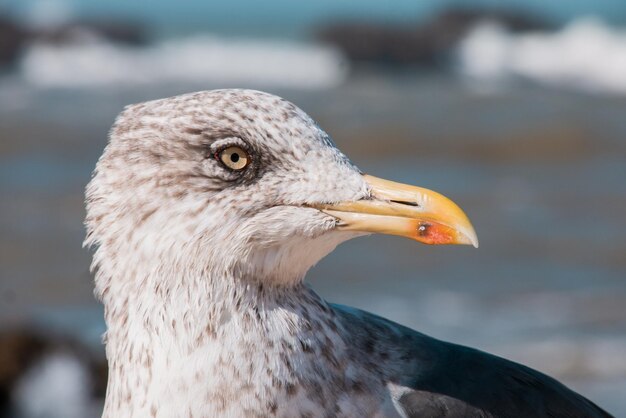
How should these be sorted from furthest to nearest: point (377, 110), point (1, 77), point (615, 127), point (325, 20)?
point (325, 20)
point (1, 77)
point (377, 110)
point (615, 127)

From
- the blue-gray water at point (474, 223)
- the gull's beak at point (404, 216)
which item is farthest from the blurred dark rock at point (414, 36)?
the gull's beak at point (404, 216)

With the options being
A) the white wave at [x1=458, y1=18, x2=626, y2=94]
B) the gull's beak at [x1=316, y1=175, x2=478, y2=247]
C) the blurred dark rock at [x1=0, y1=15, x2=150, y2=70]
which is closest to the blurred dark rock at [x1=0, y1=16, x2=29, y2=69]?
the blurred dark rock at [x1=0, y1=15, x2=150, y2=70]

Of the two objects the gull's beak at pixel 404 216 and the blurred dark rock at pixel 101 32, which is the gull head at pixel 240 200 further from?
the blurred dark rock at pixel 101 32

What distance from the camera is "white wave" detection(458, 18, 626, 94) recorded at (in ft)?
74.3

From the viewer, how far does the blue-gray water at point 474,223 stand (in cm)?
767

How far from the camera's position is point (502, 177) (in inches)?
513

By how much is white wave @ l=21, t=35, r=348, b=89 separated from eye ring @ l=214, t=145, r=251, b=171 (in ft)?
65.4

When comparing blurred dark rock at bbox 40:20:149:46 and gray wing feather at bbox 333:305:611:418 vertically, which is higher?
blurred dark rock at bbox 40:20:149:46

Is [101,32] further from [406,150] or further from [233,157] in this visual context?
[233,157]

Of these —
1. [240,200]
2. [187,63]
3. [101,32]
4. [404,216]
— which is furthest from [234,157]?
[101,32]

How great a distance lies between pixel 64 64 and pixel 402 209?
24.2 metres

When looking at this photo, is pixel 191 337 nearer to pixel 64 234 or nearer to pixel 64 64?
pixel 64 234

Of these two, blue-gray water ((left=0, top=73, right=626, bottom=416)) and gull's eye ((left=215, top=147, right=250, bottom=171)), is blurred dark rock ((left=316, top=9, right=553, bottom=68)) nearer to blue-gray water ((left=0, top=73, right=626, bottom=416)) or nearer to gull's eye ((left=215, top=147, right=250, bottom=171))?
blue-gray water ((left=0, top=73, right=626, bottom=416))

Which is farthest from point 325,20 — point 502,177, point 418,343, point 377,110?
point 418,343
